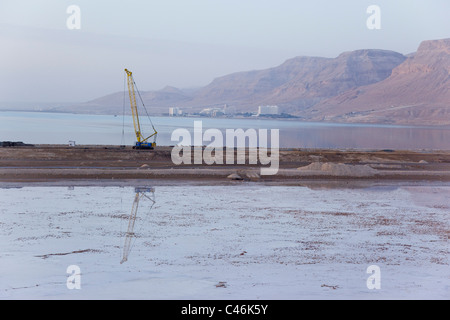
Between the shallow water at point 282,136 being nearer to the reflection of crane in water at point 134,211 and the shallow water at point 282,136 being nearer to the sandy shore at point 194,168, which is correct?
the sandy shore at point 194,168

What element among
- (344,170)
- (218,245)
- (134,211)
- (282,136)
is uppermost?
(282,136)

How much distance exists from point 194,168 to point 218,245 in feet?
Result: 55.0

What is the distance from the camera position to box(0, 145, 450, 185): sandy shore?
2648 cm

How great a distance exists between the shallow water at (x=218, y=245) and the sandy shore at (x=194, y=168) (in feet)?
15.8

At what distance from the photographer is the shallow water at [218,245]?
10125mm

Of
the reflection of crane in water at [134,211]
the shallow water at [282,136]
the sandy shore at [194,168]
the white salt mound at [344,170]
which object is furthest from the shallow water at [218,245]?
the shallow water at [282,136]

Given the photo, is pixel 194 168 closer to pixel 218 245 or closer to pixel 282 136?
pixel 218 245

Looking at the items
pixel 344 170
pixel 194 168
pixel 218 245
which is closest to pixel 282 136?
pixel 194 168

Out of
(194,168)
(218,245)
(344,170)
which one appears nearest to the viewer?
(218,245)

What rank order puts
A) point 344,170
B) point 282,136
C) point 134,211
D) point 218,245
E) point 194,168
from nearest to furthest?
point 218,245 < point 134,211 < point 344,170 < point 194,168 < point 282,136

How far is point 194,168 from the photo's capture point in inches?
1179

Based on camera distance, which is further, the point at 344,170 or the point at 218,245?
the point at 344,170

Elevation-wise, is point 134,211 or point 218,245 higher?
point 134,211
